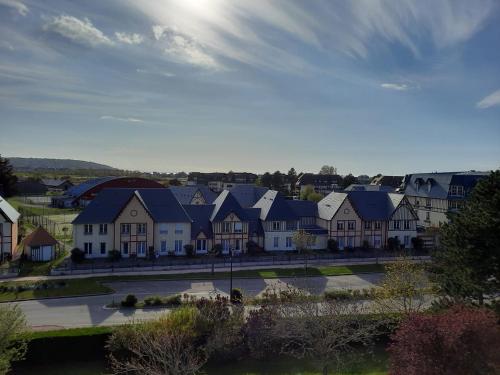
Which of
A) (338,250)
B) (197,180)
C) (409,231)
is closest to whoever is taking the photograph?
(338,250)

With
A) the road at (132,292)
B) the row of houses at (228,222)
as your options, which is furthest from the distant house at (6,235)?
the road at (132,292)

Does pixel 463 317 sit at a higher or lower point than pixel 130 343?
higher

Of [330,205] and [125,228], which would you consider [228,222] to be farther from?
[330,205]

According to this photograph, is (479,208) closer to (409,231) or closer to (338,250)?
(338,250)

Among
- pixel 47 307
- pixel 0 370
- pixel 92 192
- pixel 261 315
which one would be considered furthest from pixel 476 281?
pixel 92 192

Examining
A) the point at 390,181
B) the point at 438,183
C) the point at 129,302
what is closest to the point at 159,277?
the point at 129,302

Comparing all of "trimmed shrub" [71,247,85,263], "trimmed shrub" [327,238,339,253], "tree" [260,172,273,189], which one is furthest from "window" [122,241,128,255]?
"tree" [260,172,273,189]
